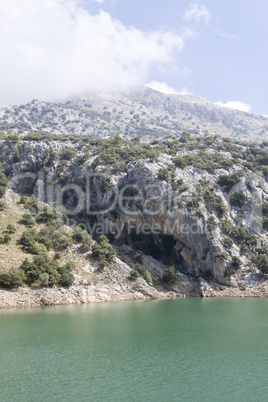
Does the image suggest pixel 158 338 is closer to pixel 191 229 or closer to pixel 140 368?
pixel 140 368

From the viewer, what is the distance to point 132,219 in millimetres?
78188

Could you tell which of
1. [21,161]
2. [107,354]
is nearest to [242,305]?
[107,354]

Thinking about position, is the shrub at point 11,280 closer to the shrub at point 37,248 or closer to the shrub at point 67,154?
the shrub at point 37,248

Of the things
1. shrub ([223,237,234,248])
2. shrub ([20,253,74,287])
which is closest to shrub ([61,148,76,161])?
shrub ([20,253,74,287])

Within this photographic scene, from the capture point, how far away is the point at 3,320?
1484 inches

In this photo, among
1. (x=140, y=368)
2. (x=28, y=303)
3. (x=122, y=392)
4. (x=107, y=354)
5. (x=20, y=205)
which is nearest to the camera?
(x=122, y=392)

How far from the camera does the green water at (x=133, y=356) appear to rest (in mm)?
19375

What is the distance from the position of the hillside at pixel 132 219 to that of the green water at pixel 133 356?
48.7 ft

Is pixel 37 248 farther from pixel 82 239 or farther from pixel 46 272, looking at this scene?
pixel 82 239

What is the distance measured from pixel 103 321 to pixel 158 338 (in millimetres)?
9794

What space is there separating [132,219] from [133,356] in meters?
53.0

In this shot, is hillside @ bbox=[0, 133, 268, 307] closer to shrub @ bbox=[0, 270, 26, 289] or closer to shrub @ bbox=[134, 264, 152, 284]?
shrub @ bbox=[134, 264, 152, 284]

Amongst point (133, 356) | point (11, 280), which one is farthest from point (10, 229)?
point (133, 356)

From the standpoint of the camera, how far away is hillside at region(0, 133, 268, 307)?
5828cm
